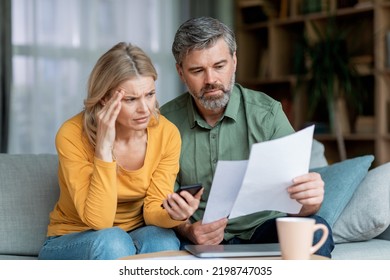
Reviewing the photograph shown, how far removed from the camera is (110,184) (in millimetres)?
1755

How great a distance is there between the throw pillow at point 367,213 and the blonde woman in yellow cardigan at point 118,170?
63cm

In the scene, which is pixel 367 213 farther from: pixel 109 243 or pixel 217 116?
pixel 109 243

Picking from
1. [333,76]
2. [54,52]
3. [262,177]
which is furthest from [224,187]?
[54,52]

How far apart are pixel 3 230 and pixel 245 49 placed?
11.4 ft

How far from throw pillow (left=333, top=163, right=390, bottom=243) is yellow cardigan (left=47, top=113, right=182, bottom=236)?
2.09 feet

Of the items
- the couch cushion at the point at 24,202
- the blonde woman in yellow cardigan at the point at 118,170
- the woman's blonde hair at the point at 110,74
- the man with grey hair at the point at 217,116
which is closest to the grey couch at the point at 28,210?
the couch cushion at the point at 24,202

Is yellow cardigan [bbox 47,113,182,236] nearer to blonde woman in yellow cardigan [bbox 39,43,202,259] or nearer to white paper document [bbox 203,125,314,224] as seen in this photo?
blonde woman in yellow cardigan [bbox 39,43,202,259]

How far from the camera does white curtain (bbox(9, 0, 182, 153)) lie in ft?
14.4

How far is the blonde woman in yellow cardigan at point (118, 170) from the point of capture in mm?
1748

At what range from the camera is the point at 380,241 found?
2287 millimetres

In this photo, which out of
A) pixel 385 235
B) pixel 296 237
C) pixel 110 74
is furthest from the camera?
pixel 385 235

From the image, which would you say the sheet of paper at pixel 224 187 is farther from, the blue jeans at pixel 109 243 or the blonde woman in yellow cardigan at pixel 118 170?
the blue jeans at pixel 109 243

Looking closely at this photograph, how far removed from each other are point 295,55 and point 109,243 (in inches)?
131
